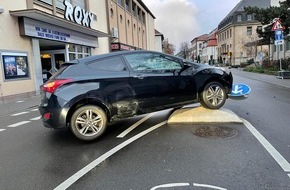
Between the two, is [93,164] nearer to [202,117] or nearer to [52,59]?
[202,117]

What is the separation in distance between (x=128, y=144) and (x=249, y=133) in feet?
8.01

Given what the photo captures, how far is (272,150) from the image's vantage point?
4.65 meters

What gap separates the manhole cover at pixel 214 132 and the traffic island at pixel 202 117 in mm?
446

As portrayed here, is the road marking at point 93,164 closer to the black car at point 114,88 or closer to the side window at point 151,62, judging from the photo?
the black car at point 114,88

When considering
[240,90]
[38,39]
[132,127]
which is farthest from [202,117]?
[38,39]

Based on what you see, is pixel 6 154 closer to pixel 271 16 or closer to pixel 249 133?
pixel 249 133

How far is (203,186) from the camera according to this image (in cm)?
348

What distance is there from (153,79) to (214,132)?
1716mm

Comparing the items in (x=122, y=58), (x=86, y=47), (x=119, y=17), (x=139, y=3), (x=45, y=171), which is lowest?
(x=45, y=171)

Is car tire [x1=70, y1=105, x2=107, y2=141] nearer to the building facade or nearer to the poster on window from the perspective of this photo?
the building facade

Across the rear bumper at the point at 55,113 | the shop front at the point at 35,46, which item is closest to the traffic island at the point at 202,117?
the rear bumper at the point at 55,113

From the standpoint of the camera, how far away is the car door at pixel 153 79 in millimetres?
6043

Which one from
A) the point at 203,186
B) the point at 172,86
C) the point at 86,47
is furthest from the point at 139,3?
the point at 203,186

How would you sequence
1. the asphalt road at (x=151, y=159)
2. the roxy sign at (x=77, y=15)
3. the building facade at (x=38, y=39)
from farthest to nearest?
1. the roxy sign at (x=77, y=15)
2. the building facade at (x=38, y=39)
3. the asphalt road at (x=151, y=159)
